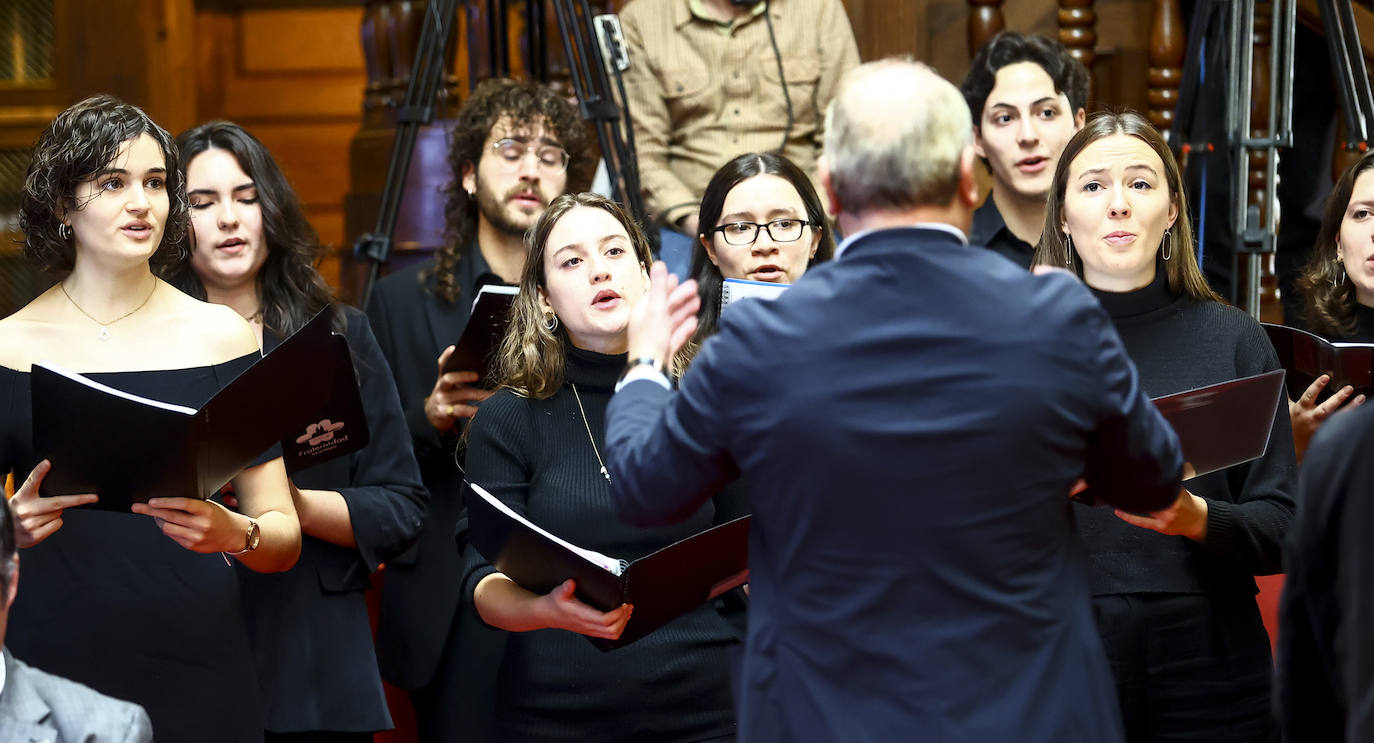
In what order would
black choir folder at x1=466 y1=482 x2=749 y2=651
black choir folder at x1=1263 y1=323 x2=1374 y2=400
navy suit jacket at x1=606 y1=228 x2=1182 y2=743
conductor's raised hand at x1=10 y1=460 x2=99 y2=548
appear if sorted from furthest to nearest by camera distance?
black choir folder at x1=1263 y1=323 x2=1374 y2=400 < conductor's raised hand at x1=10 y1=460 x2=99 y2=548 < black choir folder at x1=466 y1=482 x2=749 y2=651 < navy suit jacket at x1=606 y1=228 x2=1182 y2=743

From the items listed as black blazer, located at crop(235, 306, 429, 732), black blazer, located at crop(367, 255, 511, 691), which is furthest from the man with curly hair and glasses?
black blazer, located at crop(235, 306, 429, 732)

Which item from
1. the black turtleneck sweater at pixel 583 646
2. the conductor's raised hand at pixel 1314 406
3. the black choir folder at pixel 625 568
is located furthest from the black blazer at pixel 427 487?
the conductor's raised hand at pixel 1314 406

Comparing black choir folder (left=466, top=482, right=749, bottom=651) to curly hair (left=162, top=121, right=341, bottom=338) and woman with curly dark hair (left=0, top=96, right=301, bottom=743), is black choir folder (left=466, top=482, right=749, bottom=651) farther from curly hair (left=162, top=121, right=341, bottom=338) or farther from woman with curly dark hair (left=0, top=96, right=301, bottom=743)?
curly hair (left=162, top=121, right=341, bottom=338)

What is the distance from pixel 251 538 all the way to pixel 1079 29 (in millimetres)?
2784

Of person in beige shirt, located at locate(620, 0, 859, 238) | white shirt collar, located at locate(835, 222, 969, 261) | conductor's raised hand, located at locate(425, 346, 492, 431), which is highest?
person in beige shirt, located at locate(620, 0, 859, 238)

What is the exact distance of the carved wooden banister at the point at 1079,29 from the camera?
3.95 m

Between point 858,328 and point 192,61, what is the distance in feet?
14.7

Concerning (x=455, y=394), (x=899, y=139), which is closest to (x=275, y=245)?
(x=455, y=394)

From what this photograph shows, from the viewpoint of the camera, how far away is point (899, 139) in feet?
4.55

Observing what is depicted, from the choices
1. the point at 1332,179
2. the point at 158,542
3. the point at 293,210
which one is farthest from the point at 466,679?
the point at 1332,179

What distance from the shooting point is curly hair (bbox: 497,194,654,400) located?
217 centimetres

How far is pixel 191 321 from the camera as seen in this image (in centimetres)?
213

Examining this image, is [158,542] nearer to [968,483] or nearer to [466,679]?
[466,679]

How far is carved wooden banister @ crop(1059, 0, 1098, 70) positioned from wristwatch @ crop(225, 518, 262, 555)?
272 centimetres
